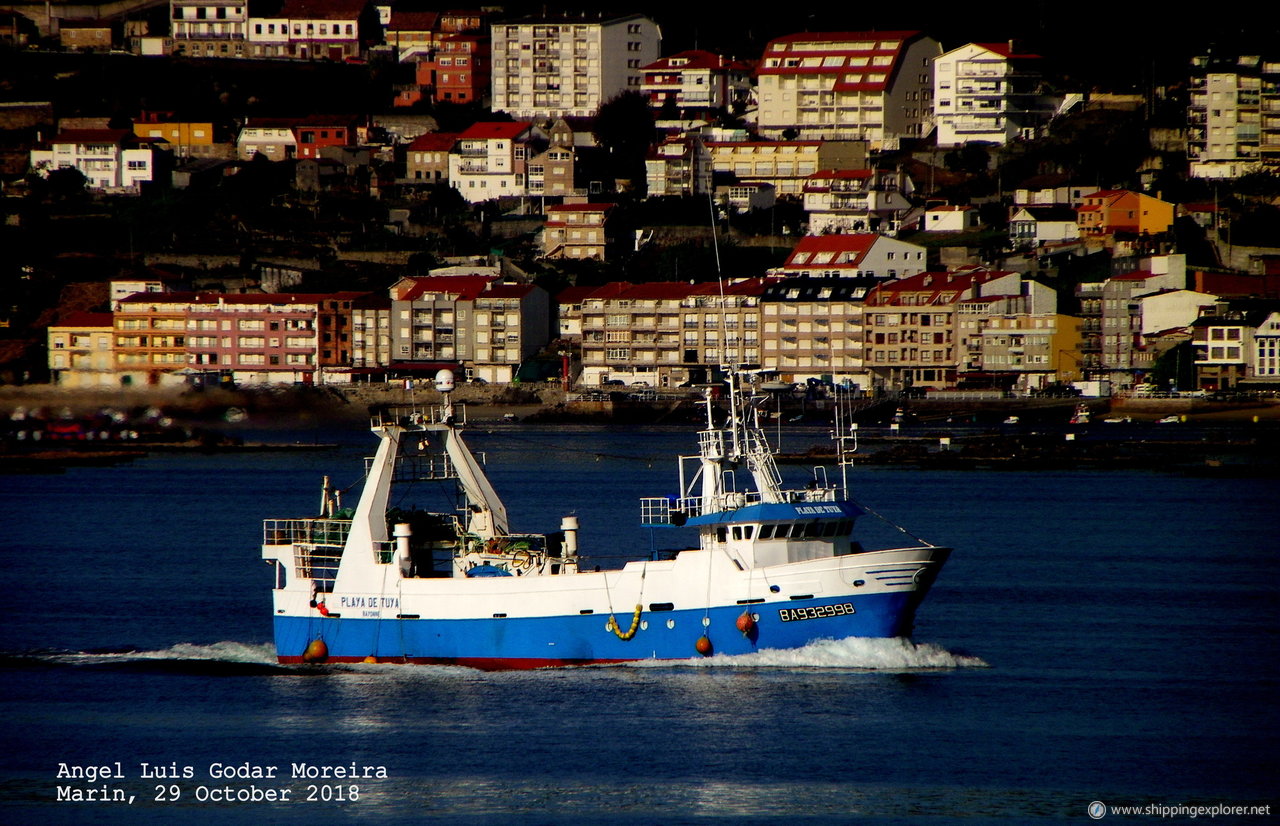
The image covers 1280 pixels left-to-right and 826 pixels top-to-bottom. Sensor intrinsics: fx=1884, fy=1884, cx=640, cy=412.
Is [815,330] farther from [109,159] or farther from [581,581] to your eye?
[581,581]

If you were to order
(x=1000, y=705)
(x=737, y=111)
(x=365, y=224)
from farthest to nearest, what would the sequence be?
(x=737, y=111) < (x=365, y=224) < (x=1000, y=705)

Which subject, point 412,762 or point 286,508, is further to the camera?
point 286,508

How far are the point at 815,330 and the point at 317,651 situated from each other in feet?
325

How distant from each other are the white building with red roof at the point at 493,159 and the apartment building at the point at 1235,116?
54.5m

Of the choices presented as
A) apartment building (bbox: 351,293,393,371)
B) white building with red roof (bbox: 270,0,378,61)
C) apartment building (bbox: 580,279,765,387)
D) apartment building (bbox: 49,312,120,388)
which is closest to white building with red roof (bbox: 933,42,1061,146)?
apartment building (bbox: 580,279,765,387)

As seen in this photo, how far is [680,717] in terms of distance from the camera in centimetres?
3359

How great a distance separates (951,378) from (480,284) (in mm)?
34844

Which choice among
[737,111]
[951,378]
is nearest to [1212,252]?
[951,378]

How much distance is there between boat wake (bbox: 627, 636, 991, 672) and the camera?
35.5 meters

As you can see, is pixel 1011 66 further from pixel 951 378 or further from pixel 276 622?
pixel 276 622

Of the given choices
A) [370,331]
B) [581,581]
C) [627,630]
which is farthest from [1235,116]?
[581,581]

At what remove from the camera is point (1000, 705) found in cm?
3497

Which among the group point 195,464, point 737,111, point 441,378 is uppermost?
point 737,111

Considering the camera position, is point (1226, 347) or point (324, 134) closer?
point (1226, 347)
